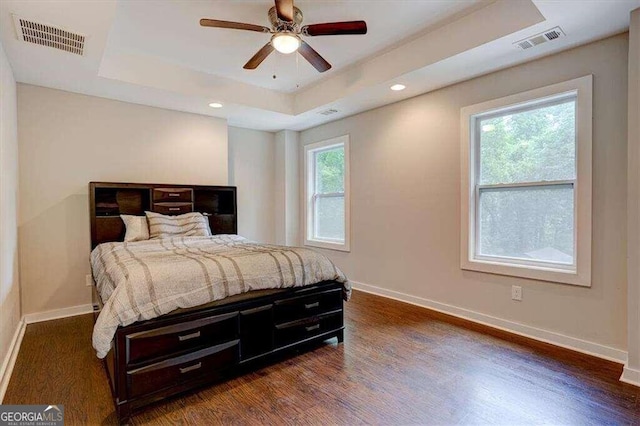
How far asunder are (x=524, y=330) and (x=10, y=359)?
13.7 feet

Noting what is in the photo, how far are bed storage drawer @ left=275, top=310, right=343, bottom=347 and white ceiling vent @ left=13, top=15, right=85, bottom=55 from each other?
2653 millimetres

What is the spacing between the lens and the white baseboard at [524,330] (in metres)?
2.54

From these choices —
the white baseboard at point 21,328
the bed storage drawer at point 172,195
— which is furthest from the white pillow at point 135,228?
the white baseboard at point 21,328

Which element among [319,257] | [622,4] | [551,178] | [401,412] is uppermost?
[622,4]

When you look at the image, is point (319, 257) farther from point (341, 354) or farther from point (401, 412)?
point (401, 412)

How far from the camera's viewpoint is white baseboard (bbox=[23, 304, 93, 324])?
341cm

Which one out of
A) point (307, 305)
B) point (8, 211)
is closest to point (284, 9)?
point (307, 305)

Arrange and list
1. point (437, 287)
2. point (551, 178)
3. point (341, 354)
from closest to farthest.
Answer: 1. point (341, 354)
2. point (551, 178)
3. point (437, 287)

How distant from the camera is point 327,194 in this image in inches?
207

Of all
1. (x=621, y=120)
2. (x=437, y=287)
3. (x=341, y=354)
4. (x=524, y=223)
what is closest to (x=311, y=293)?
(x=341, y=354)

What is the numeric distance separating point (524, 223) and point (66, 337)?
14.1 ft

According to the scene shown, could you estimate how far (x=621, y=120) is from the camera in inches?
97.3

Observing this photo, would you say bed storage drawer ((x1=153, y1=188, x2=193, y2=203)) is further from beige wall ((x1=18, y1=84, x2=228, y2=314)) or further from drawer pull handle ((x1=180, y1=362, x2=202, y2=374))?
drawer pull handle ((x1=180, y1=362, x2=202, y2=374))

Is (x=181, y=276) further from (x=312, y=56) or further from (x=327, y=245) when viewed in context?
(x=327, y=245)
